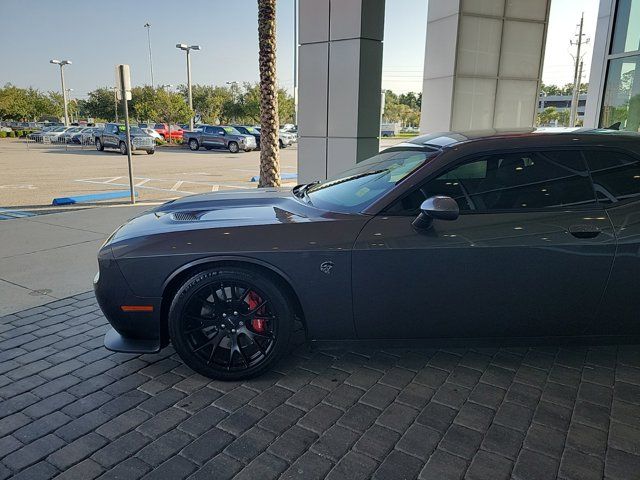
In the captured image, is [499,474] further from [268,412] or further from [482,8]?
[482,8]

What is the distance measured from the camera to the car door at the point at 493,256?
2889 millimetres

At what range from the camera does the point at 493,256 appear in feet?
9.50

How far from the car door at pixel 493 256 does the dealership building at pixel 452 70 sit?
521 centimetres

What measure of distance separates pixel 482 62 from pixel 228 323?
9714 mm

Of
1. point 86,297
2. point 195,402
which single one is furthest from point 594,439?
point 86,297

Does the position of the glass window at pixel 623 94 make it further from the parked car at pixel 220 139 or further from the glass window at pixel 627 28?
the parked car at pixel 220 139

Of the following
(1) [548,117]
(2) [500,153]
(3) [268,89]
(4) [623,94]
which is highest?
(1) [548,117]

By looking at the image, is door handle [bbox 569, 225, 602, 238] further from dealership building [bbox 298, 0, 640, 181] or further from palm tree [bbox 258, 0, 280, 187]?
palm tree [bbox 258, 0, 280, 187]

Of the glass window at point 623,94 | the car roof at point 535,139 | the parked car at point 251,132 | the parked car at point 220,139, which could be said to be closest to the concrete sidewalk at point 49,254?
the car roof at point 535,139

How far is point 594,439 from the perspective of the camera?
2.52 metres

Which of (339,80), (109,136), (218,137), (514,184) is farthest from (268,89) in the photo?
(218,137)

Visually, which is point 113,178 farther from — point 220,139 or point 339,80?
point 220,139

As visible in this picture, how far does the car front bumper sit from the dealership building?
5.66 m

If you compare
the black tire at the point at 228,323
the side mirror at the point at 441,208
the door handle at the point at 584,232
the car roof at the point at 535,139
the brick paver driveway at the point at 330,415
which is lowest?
the brick paver driveway at the point at 330,415
